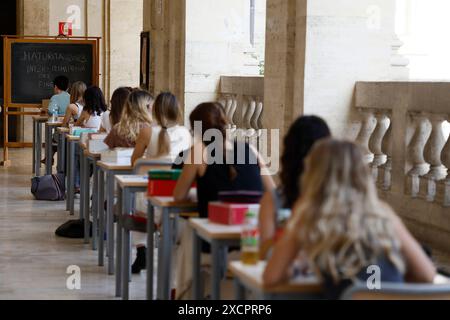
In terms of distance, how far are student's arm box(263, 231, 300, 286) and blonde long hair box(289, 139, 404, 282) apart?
0.04 m

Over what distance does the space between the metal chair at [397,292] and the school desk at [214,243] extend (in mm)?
1100

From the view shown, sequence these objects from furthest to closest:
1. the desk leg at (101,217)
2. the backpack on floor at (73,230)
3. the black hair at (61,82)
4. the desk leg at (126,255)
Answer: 1. the black hair at (61,82)
2. the backpack on floor at (73,230)
3. the desk leg at (101,217)
4. the desk leg at (126,255)

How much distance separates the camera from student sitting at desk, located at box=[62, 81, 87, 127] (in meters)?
11.8

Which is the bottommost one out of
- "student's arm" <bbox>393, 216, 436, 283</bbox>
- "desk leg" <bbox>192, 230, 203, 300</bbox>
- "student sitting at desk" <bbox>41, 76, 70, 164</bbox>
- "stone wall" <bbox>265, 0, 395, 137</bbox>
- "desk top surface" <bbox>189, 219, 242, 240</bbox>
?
"desk leg" <bbox>192, 230, 203, 300</bbox>

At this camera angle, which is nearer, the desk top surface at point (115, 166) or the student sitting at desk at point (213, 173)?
the student sitting at desk at point (213, 173)

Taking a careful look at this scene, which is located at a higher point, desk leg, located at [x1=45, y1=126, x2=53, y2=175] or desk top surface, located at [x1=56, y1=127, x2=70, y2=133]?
desk top surface, located at [x1=56, y1=127, x2=70, y2=133]

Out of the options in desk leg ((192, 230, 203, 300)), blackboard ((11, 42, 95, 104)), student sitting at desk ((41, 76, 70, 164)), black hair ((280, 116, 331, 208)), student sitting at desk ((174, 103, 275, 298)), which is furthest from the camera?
blackboard ((11, 42, 95, 104))

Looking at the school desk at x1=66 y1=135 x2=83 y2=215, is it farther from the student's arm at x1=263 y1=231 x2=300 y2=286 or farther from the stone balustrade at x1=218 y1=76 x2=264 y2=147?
the student's arm at x1=263 y1=231 x2=300 y2=286

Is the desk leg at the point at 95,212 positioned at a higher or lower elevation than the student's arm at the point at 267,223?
lower

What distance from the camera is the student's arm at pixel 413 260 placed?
3.17m

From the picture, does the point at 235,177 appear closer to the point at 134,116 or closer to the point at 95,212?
the point at 134,116

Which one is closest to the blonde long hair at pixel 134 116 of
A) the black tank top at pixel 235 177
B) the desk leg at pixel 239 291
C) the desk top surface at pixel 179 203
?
Answer: the desk top surface at pixel 179 203

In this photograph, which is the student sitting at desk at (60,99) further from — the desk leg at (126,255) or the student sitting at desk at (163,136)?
the desk leg at (126,255)

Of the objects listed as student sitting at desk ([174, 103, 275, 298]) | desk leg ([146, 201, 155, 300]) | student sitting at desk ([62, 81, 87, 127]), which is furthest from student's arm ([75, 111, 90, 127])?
student sitting at desk ([174, 103, 275, 298])
